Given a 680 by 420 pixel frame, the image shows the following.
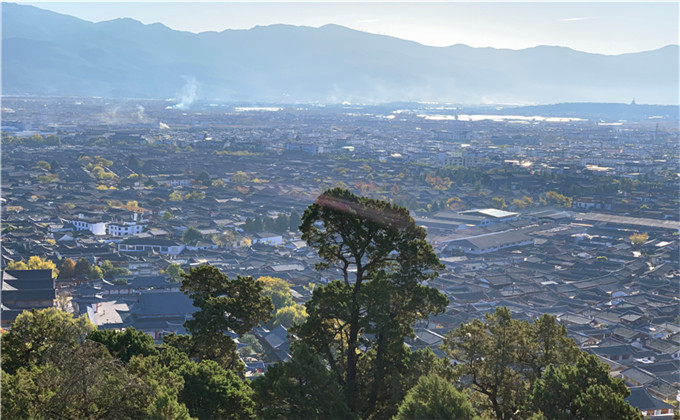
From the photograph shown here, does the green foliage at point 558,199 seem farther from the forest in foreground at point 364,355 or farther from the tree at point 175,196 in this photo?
the forest in foreground at point 364,355

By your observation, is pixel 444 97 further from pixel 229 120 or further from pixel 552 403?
pixel 552 403

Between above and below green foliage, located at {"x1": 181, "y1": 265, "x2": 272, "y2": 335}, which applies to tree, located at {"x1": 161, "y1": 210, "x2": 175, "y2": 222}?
below

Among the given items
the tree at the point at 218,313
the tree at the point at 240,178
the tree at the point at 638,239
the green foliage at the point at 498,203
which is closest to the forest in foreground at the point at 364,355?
the tree at the point at 218,313

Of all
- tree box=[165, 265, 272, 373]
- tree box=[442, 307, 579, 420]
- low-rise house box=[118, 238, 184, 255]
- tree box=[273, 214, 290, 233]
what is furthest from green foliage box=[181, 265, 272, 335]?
tree box=[273, 214, 290, 233]

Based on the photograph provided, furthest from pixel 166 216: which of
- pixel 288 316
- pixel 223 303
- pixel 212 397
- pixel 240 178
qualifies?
pixel 212 397

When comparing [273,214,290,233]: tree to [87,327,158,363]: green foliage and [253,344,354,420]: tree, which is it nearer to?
[87,327,158,363]: green foliage
